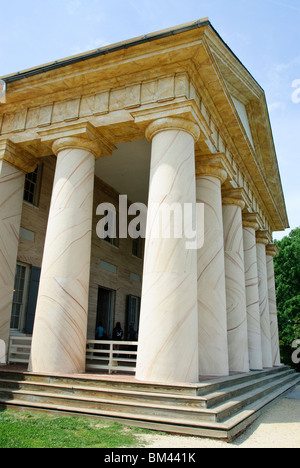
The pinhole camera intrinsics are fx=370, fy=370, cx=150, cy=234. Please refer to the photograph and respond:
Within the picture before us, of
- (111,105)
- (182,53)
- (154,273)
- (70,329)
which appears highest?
(182,53)

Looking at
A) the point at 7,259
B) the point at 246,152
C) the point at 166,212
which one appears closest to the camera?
the point at 166,212

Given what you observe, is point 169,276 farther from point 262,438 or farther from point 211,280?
point 262,438

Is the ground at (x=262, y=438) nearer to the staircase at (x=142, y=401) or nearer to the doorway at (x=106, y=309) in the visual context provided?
the staircase at (x=142, y=401)

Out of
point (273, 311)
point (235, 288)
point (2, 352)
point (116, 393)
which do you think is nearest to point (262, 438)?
point (116, 393)

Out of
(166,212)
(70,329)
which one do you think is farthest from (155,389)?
(166,212)

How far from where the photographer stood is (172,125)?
11227mm

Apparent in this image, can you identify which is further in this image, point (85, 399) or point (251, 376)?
point (251, 376)

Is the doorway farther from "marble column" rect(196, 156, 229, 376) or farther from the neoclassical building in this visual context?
"marble column" rect(196, 156, 229, 376)

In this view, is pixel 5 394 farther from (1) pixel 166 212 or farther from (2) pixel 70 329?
(1) pixel 166 212

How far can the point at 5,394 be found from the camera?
9.71 meters

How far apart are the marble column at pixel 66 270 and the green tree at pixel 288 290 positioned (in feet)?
103

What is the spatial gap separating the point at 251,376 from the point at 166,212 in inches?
321

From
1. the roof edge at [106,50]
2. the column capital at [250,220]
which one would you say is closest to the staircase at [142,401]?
the roof edge at [106,50]

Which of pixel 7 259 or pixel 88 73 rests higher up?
pixel 88 73
